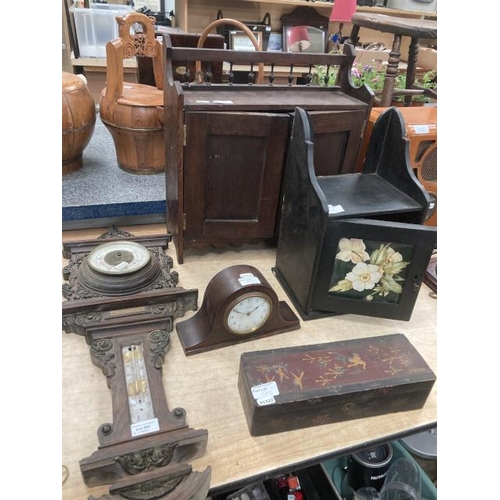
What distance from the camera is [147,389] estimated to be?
802 mm

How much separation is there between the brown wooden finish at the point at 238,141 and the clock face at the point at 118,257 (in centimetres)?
14

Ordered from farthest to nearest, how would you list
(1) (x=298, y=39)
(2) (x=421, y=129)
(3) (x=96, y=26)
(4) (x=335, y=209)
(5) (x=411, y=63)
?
(1) (x=298, y=39) → (3) (x=96, y=26) → (5) (x=411, y=63) → (2) (x=421, y=129) → (4) (x=335, y=209)

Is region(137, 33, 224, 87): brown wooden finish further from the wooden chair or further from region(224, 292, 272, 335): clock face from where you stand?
region(224, 292, 272, 335): clock face

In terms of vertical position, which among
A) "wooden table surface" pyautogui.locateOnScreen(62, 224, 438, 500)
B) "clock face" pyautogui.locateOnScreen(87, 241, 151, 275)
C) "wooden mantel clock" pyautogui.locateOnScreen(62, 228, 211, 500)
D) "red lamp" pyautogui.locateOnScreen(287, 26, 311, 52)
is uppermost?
"red lamp" pyautogui.locateOnScreen(287, 26, 311, 52)

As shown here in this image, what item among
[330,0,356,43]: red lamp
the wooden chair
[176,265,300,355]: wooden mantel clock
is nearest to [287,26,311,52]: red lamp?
[330,0,356,43]: red lamp

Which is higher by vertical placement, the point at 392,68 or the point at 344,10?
the point at 344,10

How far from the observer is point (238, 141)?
1081 millimetres

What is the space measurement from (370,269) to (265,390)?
0.39 metres

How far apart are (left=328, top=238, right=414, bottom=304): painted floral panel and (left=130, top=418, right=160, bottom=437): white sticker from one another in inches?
19.9

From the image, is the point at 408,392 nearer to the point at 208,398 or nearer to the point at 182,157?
the point at 208,398

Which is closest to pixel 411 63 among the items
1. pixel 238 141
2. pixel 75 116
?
pixel 238 141

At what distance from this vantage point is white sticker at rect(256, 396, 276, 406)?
75 centimetres

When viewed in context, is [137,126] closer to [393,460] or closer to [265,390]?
[265,390]

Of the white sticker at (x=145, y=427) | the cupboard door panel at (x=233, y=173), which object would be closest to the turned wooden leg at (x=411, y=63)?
the cupboard door panel at (x=233, y=173)
